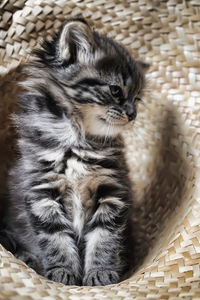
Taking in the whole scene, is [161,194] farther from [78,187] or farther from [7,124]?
[7,124]

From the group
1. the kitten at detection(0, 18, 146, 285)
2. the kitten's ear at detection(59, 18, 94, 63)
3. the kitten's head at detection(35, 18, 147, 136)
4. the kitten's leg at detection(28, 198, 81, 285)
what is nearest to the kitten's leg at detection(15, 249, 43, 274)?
the kitten at detection(0, 18, 146, 285)

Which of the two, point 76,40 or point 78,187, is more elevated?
point 76,40

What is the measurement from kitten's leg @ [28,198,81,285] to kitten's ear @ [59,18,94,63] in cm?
58

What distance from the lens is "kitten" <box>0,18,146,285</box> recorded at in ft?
5.28

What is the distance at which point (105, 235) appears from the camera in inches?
65.8

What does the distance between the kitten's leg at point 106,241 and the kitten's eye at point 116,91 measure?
0.41 m

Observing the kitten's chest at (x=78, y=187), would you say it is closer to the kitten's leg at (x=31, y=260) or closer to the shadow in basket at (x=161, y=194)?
the kitten's leg at (x=31, y=260)

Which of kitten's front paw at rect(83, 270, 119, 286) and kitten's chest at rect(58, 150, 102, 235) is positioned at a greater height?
kitten's chest at rect(58, 150, 102, 235)

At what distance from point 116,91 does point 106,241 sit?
60 centimetres

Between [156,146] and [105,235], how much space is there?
769 millimetres

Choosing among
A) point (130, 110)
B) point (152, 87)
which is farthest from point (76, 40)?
point (152, 87)

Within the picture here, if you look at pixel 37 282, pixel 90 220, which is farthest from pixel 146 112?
pixel 37 282

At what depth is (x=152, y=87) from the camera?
7.48 feet

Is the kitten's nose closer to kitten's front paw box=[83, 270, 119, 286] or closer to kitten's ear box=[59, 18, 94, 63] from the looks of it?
kitten's ear box=[59, 18, 94, 63]
